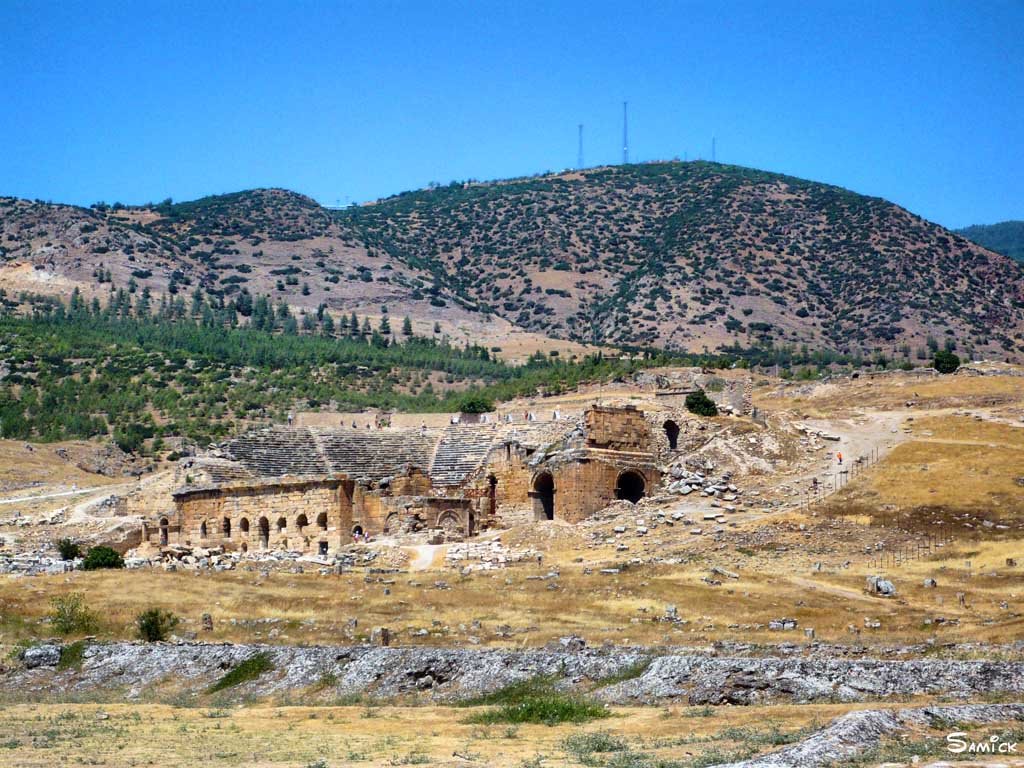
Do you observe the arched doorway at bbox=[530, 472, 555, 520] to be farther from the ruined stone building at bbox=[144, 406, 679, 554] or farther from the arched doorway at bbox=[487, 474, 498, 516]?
the arched doorway at bbox=[487, 474, 498, 516]

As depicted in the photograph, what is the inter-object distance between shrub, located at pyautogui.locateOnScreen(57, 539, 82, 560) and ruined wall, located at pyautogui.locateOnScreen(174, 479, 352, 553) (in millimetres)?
4224

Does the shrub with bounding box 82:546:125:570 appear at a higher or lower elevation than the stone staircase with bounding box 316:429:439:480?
lower

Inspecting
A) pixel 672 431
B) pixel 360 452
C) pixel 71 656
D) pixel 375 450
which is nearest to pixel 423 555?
pixel 360 452

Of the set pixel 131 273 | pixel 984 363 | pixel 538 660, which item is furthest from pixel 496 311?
pixel 538 660

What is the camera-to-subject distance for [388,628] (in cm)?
3672

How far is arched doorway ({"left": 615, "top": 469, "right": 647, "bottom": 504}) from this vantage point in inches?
2275

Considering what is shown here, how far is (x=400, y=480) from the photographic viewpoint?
56844mm

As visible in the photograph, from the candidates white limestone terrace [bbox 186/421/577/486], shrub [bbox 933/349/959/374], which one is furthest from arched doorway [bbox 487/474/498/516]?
shrub [bbox 933/349/959/374]

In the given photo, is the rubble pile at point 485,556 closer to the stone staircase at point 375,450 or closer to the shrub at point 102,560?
the stone staircase at point 375,450

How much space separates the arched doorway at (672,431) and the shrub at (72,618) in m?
27.9

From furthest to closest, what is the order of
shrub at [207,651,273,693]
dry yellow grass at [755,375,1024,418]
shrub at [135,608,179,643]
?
dry yellow grass at [755,375,1024,418]
shrub at [135,608,179,643]
shrub at [207,651,273,693]

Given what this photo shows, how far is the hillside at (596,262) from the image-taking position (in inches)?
5012

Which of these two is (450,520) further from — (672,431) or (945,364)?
(945,364)

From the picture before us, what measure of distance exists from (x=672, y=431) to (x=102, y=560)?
23.8 meters
